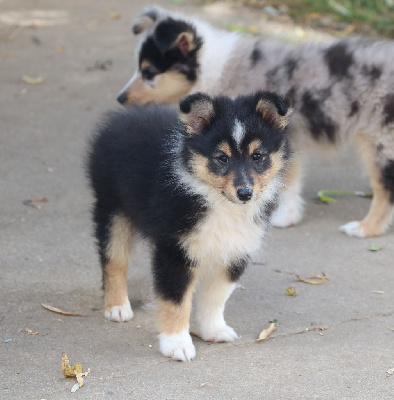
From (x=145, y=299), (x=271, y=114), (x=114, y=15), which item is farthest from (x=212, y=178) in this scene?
(x=114, y=15)

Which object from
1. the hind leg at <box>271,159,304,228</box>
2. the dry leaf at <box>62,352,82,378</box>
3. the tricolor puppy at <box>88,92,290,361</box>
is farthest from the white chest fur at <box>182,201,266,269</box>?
the hind leg at <box>271,159,304,228</box>

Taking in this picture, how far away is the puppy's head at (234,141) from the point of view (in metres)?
4.07

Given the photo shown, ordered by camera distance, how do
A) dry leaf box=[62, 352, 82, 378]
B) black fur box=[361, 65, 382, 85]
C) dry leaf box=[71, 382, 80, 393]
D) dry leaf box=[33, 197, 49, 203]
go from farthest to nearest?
Answer: dry leaf box=[33, 197, 49, 203] < black fur box=[361, 65, 382, 85] < dry leaf box=[62, 352, 82, 378] < dry leaf box=[71, 382, 80, 393]

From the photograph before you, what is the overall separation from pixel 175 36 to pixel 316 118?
1.44 m

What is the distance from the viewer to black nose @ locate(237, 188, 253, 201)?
3.98 meters

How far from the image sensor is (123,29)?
422 inches

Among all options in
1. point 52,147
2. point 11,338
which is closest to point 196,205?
point 11,338

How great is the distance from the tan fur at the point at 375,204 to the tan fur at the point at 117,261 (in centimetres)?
246

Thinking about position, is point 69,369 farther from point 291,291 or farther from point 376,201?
point 376,201

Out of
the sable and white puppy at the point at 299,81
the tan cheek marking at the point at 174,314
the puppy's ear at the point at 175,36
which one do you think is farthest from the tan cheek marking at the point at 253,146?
the puppy's ear at the point at 175,36

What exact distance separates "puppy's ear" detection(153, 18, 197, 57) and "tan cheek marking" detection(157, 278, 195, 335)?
2971mm

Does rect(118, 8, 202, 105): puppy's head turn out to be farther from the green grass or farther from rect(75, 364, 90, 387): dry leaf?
the green grass

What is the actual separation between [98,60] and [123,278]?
552 centimetres

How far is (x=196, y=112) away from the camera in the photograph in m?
4.13
